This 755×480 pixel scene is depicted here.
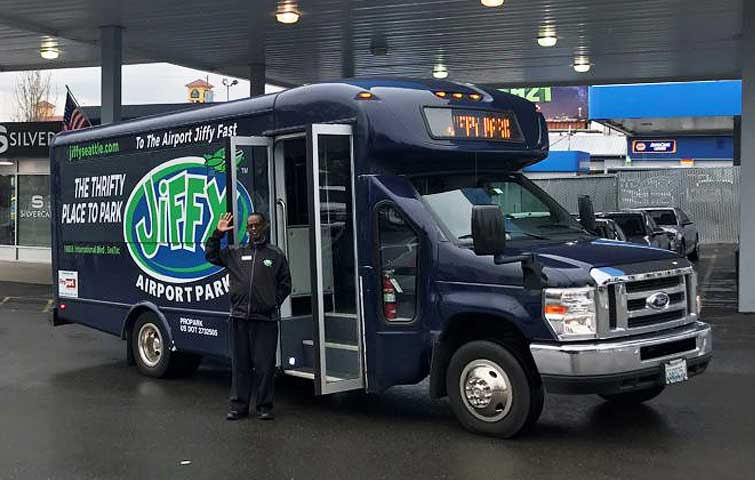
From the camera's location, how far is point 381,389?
735 centimetres

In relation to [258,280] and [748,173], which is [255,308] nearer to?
[258,280]

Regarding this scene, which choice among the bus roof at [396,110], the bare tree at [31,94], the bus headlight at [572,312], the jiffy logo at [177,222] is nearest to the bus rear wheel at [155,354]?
the jiffy logo at [177,222]

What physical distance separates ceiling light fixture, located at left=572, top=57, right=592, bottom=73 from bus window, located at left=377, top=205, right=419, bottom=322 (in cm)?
1384

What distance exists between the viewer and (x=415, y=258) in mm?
7160

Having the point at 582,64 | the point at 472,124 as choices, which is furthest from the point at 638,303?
the point at 582,64

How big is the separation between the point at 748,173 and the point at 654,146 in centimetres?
2811

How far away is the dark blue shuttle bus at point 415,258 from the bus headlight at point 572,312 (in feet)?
0.03

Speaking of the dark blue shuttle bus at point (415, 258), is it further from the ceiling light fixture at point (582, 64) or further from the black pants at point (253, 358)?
the ceiling light fixture at point (582, 64)

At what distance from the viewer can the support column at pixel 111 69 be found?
54.1 ft

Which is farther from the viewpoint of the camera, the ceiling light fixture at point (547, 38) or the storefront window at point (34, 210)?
the storefront window at point (34, 210)

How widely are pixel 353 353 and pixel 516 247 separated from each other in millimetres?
1718

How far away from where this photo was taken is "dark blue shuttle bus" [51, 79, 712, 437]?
21.2 feet

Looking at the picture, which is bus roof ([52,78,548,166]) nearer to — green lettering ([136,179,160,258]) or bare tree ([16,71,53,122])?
green lettering ([136,179,160,258])

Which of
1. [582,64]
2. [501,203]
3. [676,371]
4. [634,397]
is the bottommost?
[634,397]
